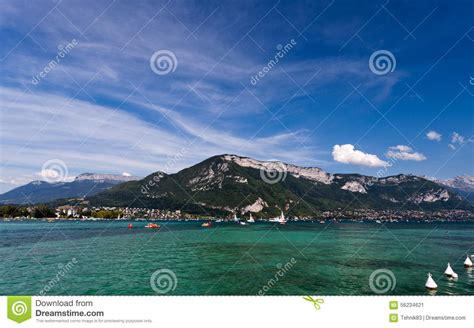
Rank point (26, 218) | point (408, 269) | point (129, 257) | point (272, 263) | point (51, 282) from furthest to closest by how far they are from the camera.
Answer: point (26, 218), point (129, 257), point (272, 263), point (408, 269), point (51, 282)

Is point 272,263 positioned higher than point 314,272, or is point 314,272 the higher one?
point 272,263

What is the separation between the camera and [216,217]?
623 feet

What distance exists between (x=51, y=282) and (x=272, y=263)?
19279mm

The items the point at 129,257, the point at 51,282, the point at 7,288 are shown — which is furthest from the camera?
the point at 129,257

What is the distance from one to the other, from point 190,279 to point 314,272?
1045cm

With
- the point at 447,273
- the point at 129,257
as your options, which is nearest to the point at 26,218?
the point at 129,257

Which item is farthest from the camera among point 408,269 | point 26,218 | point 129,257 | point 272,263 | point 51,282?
point 26,218

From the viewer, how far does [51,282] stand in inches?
915
